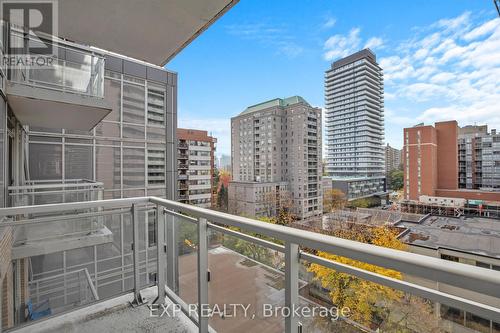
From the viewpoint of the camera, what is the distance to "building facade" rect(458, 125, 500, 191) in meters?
28.5

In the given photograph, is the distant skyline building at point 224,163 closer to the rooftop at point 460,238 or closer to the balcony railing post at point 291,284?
the rooftop at point 460,238

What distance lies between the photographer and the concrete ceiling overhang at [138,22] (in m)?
1.44

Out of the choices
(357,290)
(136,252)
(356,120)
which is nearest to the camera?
(357,290)

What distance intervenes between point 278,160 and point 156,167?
80.3 feet

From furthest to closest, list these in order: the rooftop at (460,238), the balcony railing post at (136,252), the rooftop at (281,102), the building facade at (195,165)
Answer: the rooftop at (281,102) → the building facade at (195,165) → the rooftop at (460,238) → the balcony railing post at (136,252)

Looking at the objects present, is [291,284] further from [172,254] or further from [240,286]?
[172,254]

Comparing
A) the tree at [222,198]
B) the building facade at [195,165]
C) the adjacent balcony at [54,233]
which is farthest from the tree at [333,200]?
the adjacent balcony at [54,233]

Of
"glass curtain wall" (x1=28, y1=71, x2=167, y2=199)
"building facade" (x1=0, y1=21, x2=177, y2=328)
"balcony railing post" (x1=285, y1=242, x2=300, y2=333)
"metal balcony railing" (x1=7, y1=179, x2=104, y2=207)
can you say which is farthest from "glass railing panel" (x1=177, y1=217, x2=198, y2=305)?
"glass curtain wall" (x1=28, y1=71, x2=167, y2=199)

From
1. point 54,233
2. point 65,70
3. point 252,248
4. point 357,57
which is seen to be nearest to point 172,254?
point 252,248

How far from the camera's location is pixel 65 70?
11.0ft

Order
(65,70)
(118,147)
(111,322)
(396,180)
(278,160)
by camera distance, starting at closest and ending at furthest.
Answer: (111,322)
(65,70)
(118,147)
(278,160)
(396,180)

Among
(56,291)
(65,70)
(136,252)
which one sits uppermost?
(65,70)

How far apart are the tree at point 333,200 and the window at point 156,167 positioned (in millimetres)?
24422

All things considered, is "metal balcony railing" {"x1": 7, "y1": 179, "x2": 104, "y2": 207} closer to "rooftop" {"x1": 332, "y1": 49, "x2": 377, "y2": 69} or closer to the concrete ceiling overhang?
the concrete ceiling overhang
